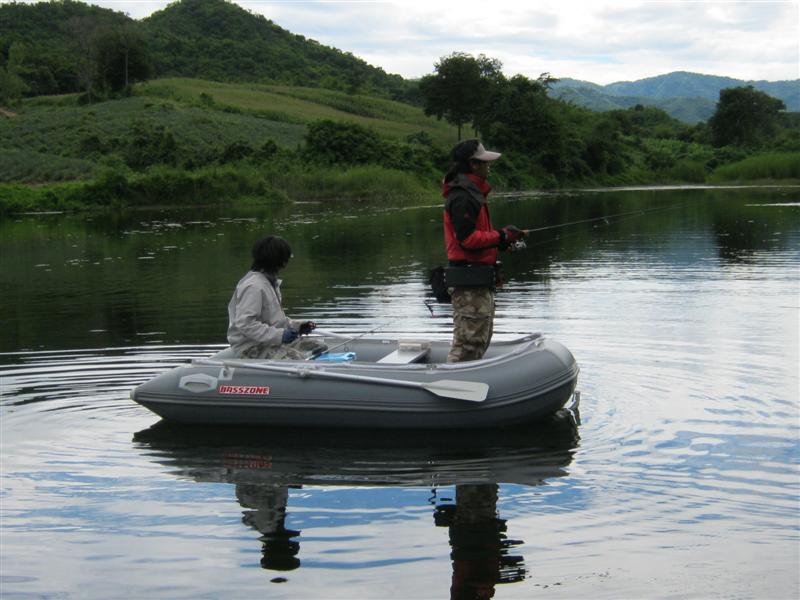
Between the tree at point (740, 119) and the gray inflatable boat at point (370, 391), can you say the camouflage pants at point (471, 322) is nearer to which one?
the gray inflatable boat at point (370, 391)

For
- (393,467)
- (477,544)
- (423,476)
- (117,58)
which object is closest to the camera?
(477,544)

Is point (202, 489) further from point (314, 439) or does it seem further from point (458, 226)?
point (458, 226)

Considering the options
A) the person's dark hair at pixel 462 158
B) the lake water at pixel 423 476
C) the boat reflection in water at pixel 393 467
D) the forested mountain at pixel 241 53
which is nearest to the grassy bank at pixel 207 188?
the lake water at pixel 423 476

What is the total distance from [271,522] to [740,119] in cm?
8237

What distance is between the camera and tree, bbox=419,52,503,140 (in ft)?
223

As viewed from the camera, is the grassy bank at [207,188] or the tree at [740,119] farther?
the tree at [740,119]

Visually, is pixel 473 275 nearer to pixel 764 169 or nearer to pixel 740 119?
pixel 764 169

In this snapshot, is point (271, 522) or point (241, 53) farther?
point (241, 53)

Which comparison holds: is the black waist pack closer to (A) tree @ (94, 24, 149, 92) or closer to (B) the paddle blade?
(B) the paddle blade

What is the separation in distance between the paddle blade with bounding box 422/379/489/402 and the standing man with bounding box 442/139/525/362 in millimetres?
486

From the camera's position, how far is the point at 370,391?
24.1 ft

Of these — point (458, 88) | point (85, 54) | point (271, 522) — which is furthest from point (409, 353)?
point (85, 54)

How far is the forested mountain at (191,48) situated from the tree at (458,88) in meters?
21.4

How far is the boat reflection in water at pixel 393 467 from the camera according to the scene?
5.38 metres
